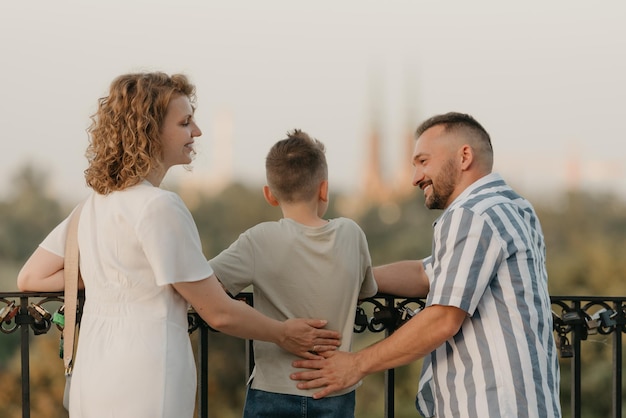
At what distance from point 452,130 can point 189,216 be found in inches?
32.5

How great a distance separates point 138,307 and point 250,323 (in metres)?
0.28

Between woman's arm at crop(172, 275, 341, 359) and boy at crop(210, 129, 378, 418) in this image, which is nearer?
woman's arm at crop(172, 275, 341, 359)

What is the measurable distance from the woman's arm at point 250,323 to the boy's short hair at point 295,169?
13.8 inches

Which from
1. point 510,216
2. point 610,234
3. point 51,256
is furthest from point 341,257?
point 610,234

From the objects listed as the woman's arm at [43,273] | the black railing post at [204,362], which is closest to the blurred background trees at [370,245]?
the black railing post at [204,362]

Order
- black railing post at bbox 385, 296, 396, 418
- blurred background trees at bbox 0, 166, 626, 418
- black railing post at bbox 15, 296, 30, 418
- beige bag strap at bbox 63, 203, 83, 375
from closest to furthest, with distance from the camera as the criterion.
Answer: beige bag strap at bbox 63, 203, 83, 375, black railing post at bbox 15, 296, 30, 418, black railing post at bbox 385, 296, 396, 418, blurred background trees at bbox 0, 166, 626, 418

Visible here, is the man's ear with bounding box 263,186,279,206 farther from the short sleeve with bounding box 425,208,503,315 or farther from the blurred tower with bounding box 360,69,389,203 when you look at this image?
the blurred tower with bounding box 360,69,389,203

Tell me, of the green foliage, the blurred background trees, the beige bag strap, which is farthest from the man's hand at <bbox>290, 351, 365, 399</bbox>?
the green foliage

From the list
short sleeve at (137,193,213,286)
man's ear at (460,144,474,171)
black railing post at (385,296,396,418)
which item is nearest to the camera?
short sleeve at (137,193,213,286)

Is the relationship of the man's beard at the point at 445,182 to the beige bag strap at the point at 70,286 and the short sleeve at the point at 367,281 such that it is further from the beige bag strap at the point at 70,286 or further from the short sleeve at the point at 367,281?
the beige bag strap at the point at 70,286

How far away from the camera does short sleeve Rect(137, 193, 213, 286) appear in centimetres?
209

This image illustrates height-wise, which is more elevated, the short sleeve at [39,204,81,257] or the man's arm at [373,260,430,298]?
the short sleeve at [39,204,81,257]

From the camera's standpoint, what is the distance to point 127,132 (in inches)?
85.4

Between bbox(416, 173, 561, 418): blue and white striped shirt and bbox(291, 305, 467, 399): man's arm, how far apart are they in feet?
0.15
